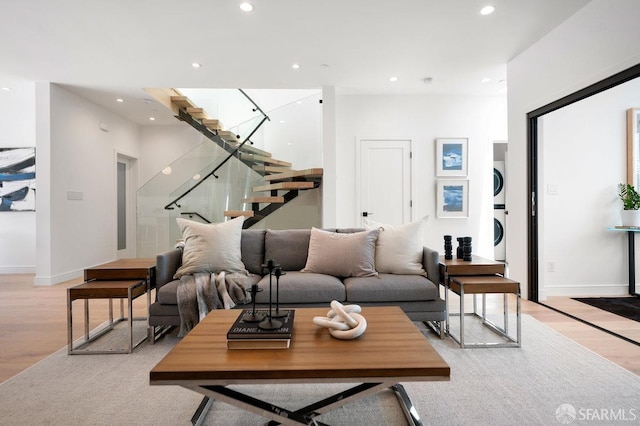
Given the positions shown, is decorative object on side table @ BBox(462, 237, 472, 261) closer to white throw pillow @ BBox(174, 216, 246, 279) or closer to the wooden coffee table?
the wooden coffee table

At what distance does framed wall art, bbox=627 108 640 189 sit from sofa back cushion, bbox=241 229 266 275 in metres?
4.23

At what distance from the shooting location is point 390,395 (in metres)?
1.82

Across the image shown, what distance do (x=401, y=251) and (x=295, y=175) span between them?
285 centimetres

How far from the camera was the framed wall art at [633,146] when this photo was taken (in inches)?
152

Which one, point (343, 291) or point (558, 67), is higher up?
point (558, 67)

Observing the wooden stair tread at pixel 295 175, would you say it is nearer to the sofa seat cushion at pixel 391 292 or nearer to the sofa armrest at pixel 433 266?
the sofa armrest at pixel 433 266

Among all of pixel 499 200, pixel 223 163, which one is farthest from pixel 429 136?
pixel 223 163

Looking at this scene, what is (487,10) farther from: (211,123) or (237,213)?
(211,123)

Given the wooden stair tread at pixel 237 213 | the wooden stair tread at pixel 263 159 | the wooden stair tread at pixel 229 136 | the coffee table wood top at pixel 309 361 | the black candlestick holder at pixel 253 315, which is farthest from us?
the wooden stair tread at pixel 229 136

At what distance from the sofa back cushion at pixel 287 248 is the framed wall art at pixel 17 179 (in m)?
4.91

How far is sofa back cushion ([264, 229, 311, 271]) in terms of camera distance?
9.84 feet

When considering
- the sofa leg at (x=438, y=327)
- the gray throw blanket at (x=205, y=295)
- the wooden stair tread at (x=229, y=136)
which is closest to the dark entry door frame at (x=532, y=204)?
the sofa leg at (x=438, y=327)

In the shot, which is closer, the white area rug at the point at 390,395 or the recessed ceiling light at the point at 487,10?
the white area rug at the point at 390,395

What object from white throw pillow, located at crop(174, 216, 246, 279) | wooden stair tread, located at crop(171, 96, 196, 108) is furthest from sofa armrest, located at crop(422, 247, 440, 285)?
wooden stair tread, located at crop(171, 96, 196, 108)
